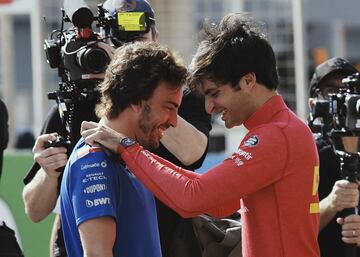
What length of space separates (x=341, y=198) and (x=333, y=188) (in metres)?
0.18

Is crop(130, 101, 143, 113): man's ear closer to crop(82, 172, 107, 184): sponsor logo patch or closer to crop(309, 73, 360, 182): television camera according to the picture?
crop(82, 172, 107, 184): sponsor logo patch

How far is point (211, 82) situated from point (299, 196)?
0.51 m

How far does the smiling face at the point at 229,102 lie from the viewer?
3139mm

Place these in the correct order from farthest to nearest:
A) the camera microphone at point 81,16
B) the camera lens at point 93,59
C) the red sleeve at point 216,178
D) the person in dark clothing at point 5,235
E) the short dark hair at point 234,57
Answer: the person in dark clothing at point 5,235 → the camera microphone at point 81,16 → the camera lens at point 93,59 → the short dark hair at point 234,57 → the red sleeve at point 216,178

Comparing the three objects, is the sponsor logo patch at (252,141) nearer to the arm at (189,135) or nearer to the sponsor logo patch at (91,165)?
the sponsor logo patch at (91,165)

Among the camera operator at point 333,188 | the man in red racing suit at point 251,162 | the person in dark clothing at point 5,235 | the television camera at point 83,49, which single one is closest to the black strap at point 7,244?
the person in dark clothing at point 5,235

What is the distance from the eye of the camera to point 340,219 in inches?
158

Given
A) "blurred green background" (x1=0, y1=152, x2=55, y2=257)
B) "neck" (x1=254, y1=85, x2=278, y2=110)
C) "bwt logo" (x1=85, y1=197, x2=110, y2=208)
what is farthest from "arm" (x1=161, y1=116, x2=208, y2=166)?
"blurred green background" (x1=0, y1=152, x2=55, y2=257)

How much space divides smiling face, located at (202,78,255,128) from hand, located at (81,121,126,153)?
0.38 m

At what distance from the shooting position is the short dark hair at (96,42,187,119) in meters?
2.97

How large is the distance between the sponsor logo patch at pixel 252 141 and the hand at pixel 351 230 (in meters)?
1.10

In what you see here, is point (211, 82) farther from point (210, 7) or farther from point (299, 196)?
point (210, 7)

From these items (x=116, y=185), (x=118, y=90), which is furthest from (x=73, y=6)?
(x=116, y=185)

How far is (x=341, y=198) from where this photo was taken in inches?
160
